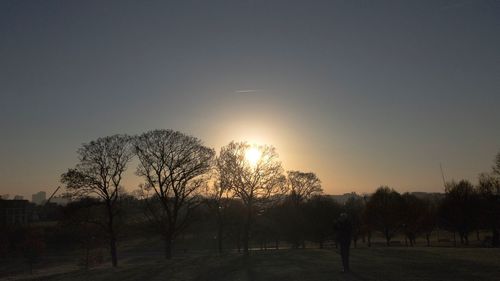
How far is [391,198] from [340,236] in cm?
6350

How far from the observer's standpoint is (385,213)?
6869cm

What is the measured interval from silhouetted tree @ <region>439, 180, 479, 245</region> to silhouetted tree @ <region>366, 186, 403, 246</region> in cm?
793

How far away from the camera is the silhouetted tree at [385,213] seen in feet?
225

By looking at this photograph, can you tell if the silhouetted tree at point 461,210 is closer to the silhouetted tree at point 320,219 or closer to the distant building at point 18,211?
the silhouetted tree at point 320,219

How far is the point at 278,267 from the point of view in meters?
23.9

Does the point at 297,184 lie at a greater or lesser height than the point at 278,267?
greater

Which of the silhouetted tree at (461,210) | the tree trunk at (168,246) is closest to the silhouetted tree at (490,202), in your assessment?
the silhouetted tree at (461,210)

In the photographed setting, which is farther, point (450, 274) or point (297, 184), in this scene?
point (297, 184)

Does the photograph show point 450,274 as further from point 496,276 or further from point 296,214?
point 296,214

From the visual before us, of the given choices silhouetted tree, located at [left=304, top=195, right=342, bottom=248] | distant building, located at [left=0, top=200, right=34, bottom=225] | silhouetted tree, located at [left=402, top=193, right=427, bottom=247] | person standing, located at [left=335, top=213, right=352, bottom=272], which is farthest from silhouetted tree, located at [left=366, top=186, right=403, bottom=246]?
distant building, located at [left=0, top=200, right=34, bottom=225]

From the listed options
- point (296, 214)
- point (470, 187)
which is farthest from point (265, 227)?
point (470, 187)

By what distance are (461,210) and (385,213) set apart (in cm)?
1234

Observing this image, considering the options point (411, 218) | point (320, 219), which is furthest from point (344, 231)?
point (411, 218)

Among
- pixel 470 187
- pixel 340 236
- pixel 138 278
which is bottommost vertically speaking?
pixel 138 278
